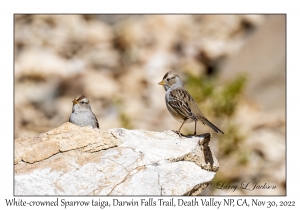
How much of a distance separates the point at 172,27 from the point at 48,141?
17.7m

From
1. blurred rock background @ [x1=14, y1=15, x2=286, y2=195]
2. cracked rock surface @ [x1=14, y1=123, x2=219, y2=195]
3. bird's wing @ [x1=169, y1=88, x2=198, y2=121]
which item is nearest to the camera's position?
cracked rock surface @ [x1=14, y1=123, x2=219, y2=195]

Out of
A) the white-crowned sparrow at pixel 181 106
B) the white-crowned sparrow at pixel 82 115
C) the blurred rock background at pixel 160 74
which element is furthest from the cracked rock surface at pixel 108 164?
the blurred rock background at pixel 160 74

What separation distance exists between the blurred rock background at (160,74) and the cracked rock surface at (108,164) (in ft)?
18.0

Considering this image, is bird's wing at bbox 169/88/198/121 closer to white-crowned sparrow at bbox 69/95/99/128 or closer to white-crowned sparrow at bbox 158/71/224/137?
white-crowned sparrow at bbox 158/71/224/137

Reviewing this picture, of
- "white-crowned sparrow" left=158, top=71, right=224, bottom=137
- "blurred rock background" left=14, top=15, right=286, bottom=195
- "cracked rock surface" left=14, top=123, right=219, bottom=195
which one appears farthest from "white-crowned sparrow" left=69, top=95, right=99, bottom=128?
"blurred rock background" left=14, top=15, right=286, bottom=195

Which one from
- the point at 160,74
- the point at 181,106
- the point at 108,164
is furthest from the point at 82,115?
the point at 160,74

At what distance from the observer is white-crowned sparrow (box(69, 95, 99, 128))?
1045 cm

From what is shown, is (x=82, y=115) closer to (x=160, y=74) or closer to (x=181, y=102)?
(x=181, y=102)

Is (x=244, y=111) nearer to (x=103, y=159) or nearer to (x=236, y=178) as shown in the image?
(x=236, y=178)

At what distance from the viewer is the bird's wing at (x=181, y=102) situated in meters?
10.3

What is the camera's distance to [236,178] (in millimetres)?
15727

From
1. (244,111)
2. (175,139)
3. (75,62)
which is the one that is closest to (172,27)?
(75,62)

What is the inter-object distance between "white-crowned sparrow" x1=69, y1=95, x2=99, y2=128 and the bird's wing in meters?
1.34

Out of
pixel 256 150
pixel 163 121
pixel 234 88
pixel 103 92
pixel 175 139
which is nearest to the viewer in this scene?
pixel 175 139
